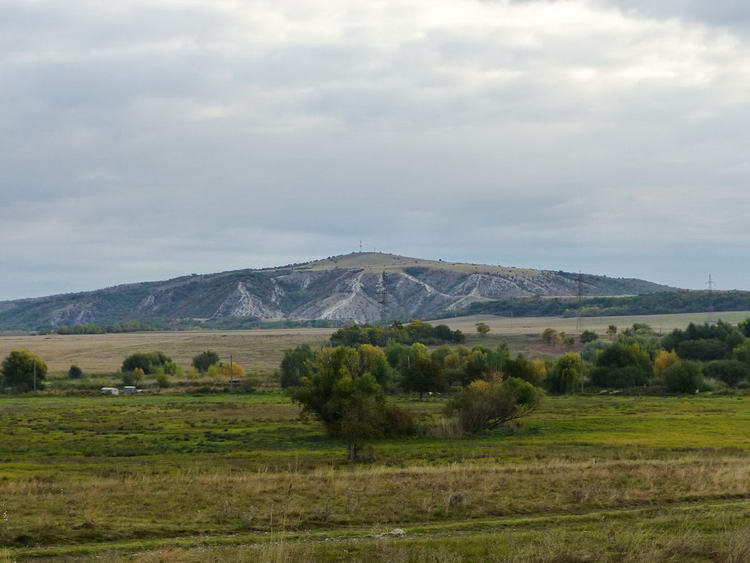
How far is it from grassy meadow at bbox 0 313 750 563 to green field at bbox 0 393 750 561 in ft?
0.22

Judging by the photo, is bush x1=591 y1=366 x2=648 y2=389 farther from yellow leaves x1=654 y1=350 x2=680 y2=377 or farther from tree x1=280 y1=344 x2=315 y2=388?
tree x1=280 y1=344 x2=315 y2=388

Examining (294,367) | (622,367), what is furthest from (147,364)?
(622,367)

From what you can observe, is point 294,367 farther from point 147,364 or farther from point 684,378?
point 684,378

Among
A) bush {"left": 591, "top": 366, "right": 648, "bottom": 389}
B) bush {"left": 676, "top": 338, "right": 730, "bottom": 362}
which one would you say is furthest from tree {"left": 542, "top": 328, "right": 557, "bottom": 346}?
bush {"left": 591, "top": 366, "right": 648, "bottom": 389}

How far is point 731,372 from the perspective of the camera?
10906cm

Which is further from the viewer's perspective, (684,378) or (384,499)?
(684,378)

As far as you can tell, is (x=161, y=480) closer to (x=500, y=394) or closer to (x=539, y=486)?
(x=539, y=486)

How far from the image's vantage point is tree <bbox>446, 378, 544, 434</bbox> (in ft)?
214

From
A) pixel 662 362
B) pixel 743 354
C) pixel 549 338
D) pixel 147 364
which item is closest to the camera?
pixel 743 354

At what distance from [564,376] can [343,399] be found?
178 feet

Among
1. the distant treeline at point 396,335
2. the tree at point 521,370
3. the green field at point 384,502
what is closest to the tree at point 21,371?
the distant treeline at point 396,335

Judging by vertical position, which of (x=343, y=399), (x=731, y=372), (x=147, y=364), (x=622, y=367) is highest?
(x=343, y=399)

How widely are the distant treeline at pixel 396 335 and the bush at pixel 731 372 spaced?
230 ft

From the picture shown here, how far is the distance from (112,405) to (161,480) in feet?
213
